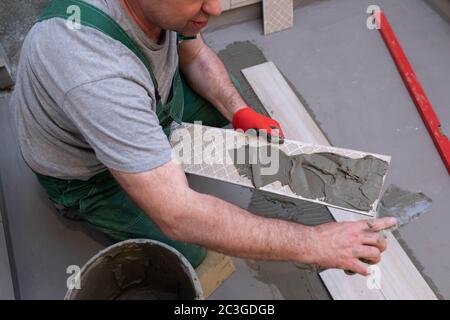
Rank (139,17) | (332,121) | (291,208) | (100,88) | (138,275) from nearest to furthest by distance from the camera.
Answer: (100,88) → (139,17) → (138,275) → (291,208) → (332,121)

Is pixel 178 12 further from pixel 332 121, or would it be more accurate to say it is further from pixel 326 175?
pixel 332 121

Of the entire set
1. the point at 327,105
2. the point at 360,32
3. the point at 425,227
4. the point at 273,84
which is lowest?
the point at 425,227

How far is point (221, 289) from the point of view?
1.84 metres

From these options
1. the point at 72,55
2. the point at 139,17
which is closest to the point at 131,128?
the point at 72,55

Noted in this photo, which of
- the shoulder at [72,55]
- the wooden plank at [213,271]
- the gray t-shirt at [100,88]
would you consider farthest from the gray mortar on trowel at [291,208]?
the shoulder at [72,55]

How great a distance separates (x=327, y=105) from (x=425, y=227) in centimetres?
86

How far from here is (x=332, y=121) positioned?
2361mm

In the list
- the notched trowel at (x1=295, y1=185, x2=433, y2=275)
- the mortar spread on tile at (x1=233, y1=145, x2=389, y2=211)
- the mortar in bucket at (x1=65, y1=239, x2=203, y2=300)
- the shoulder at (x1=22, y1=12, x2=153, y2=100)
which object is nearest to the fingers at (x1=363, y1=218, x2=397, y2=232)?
the mortar spread on tile at (x1=233, y1=145, x2=389, y2=211)

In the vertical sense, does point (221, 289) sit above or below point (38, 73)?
below

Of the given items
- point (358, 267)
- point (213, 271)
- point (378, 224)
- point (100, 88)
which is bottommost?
point (213, 271)

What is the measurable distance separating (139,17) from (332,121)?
1.44m

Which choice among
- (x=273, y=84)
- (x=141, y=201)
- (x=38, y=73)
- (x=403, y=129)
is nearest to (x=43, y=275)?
(x=141, y=201)

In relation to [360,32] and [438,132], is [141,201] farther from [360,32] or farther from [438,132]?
[360,32]

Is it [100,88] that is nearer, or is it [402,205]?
[100,88]
